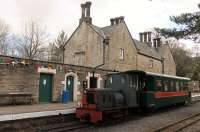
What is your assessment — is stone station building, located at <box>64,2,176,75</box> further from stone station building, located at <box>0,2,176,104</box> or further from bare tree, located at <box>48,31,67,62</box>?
bare tree, located at <box>48,31,67,62</box>

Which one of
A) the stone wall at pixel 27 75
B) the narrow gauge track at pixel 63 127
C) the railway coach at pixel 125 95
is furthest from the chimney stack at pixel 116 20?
the narrow gauge track at pixel 63 127

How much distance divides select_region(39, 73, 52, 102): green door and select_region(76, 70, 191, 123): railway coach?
5.38m

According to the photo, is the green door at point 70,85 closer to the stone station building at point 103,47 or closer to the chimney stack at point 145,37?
the stone station building at point 103,47

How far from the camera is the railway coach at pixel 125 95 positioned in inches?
473

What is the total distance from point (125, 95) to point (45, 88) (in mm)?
6881

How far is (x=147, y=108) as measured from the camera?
1513cm

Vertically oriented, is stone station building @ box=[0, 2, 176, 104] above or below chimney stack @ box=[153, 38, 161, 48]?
below

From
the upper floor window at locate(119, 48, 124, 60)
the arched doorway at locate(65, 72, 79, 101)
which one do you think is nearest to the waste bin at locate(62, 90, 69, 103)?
the arched doorway at locate(65, 72, 79, 101)

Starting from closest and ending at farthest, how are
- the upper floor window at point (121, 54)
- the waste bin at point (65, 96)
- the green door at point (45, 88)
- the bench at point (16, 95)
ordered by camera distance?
1. the bench at point (16, 95)
2. the green door at point (45, 88)
3. the waste bin at point (65, 96)
4. the upper floor window at point (121, 54)

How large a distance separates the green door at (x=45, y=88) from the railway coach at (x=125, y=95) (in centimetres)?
538

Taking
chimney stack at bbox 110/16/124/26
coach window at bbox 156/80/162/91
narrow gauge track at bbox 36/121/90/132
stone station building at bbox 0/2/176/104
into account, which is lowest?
narrow gauge track at bbox 36/121/90/132

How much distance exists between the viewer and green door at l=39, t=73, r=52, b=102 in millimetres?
17766

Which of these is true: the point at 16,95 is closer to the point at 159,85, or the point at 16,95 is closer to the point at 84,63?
the point at 159,85

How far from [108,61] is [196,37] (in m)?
13.1
